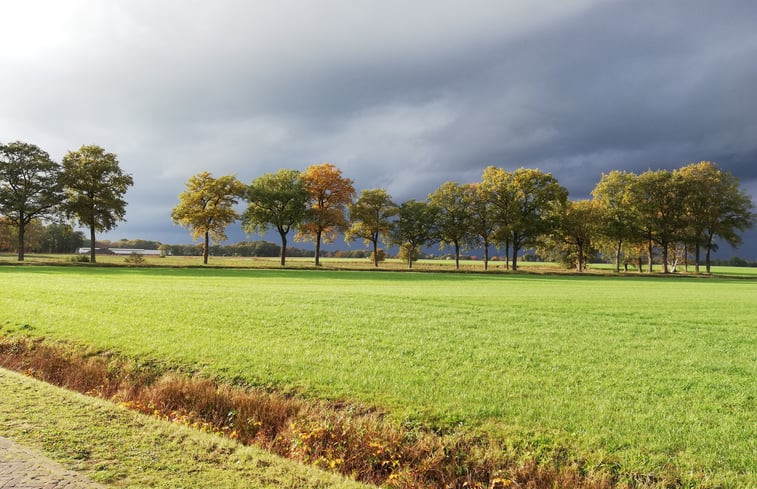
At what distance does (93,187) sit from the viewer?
219 ft

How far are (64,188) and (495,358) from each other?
260 ft

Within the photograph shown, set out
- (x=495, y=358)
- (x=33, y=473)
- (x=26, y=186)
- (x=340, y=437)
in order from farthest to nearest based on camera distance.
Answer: (x=26, y=186), (x=495, y=358), (x=340, y=437), (x=33, y=473)

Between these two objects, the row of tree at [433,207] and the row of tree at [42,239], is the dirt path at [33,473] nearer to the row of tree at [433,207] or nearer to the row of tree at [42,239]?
the row of tree at [433,207]

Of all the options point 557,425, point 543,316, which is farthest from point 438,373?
point 543,316

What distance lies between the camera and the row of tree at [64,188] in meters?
63.5

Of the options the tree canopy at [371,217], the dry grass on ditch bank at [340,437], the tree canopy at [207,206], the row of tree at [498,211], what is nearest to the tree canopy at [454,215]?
the row of tree at [498,211]

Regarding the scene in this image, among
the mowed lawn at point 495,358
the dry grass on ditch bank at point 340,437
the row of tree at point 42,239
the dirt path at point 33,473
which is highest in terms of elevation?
the row of tree at point 42,239

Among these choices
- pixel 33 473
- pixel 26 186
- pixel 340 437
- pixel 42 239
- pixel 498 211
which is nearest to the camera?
pixel 33 473

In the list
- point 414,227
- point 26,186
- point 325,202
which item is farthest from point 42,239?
point 414,227

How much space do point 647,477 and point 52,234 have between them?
16443cm

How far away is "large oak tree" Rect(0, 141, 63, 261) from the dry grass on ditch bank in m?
70.1

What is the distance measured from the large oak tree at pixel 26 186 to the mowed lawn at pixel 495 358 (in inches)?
2208

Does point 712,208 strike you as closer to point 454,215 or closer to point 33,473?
point 454,215

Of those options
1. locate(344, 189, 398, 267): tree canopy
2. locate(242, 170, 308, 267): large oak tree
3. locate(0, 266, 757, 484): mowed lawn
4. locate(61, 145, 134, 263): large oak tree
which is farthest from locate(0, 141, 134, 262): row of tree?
locate(0, 266, 757, 484): mowed lawn
